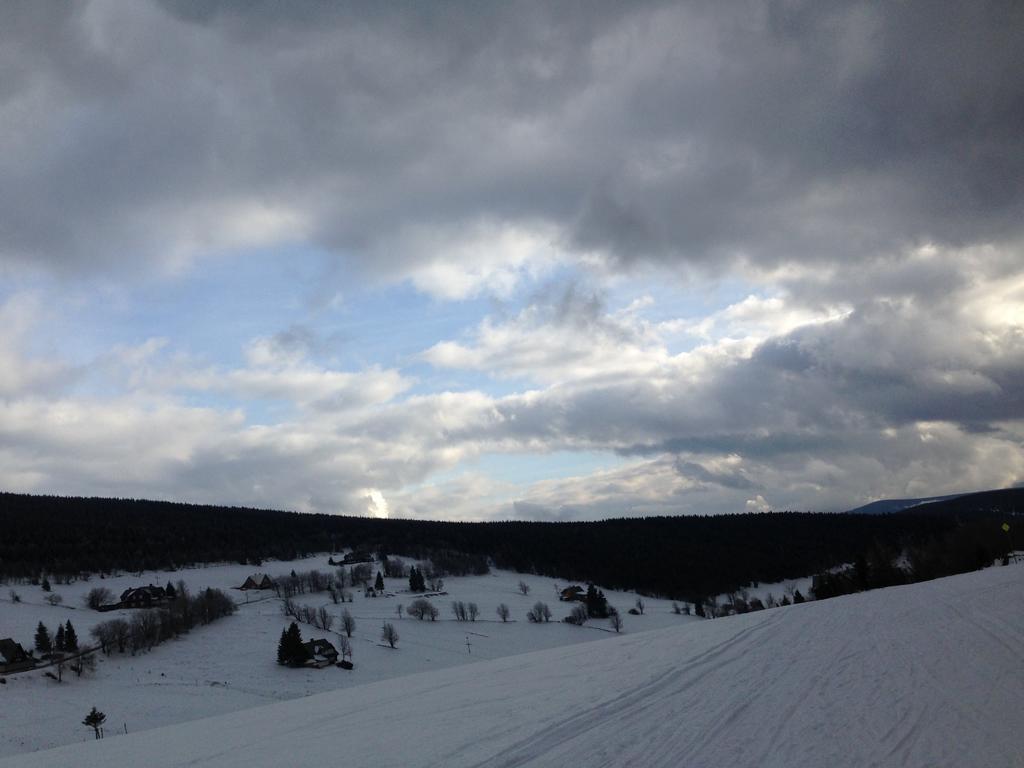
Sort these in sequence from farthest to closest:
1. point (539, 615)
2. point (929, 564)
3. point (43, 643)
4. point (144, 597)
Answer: point (144, 597)
point (539, 615)
point (43, 643)
point (929, 564)

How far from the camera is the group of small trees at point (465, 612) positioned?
103 m

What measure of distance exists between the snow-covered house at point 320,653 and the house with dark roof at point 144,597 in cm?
4237

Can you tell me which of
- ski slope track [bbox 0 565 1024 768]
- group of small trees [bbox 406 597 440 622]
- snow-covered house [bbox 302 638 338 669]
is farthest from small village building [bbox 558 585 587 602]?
ski slope track [bbox 0 565 1024 768]

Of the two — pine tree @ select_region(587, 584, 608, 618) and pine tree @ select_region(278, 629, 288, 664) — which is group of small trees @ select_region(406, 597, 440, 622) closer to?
pine tree @ select_region(587, 584, 608, 618)

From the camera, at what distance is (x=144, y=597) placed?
105 m

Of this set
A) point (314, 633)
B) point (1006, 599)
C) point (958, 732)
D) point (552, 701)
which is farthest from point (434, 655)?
point (958, 732)

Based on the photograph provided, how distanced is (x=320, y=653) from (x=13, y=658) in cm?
2933

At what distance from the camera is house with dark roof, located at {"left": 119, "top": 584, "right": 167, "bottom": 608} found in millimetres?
103500

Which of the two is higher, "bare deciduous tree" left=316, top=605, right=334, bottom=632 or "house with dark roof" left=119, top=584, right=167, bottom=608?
"house with dark roof" left=119, top=584, right=167, bottom=608

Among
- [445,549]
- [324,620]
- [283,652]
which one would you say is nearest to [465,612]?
[324,620]

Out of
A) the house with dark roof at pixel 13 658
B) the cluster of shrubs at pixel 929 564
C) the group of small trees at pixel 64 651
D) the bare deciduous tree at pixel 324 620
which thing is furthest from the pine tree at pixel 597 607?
the house with dark roof at pixel 13 658

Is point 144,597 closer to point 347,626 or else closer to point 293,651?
point 347,626

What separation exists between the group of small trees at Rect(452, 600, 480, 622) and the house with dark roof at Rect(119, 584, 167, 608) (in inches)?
1729

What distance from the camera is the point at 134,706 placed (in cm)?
5356
